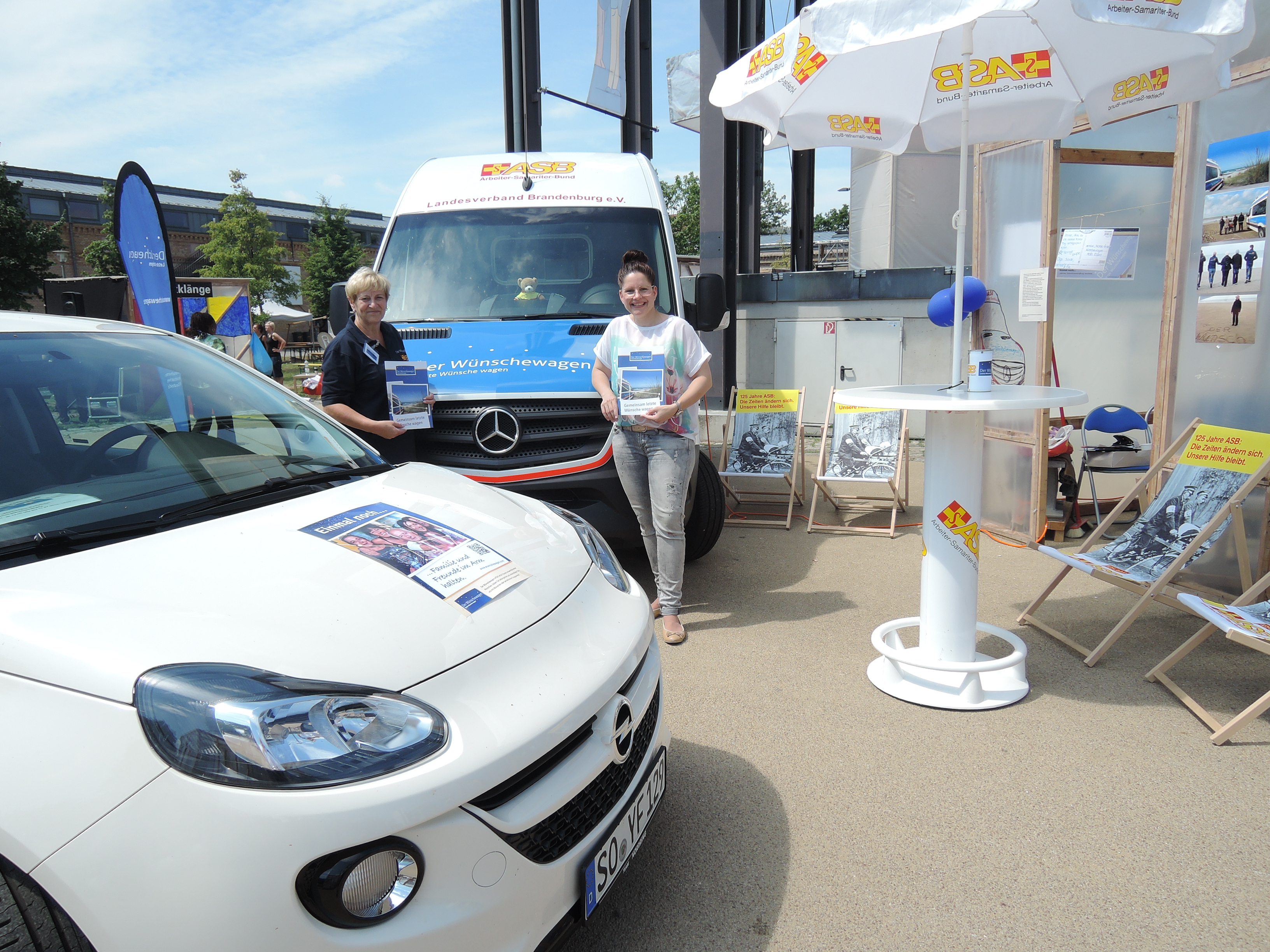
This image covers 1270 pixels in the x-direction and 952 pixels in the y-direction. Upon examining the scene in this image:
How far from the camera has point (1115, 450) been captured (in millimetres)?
5812

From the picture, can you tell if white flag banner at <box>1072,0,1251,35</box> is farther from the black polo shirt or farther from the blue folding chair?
the blue folding chair

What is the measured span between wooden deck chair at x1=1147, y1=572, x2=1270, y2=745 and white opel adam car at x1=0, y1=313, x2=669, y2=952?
2.25 metres

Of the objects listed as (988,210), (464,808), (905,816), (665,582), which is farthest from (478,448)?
(988,210)

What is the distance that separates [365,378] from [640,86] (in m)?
11.8

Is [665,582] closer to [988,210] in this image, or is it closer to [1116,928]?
[1116,928]

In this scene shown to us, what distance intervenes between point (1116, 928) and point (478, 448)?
3.23 metres

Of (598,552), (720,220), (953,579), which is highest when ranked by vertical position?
(720,220)

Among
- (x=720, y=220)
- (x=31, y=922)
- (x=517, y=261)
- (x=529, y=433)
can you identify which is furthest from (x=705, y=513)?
(x=720, y=220)

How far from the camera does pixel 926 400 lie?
3.24m


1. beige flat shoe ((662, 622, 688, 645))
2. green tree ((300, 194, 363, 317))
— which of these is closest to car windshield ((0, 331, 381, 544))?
beige flat shoe ((662, 622, 688, 645))

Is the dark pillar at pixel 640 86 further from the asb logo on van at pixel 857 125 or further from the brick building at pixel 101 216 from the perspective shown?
the brick building at pixel 101 216

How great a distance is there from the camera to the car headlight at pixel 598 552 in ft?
7.84

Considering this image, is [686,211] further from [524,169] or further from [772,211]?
[524,169]

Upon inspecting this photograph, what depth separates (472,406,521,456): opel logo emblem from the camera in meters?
4.20
